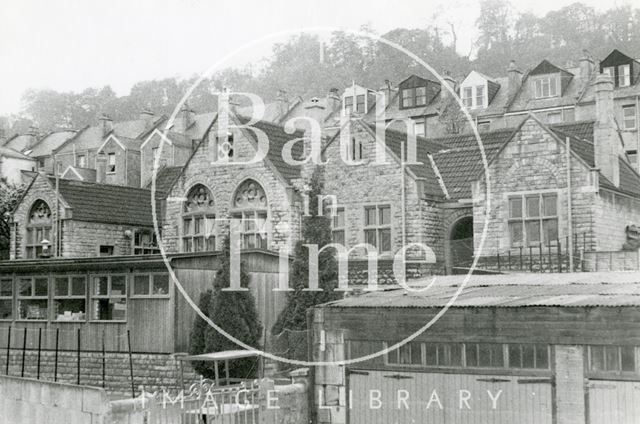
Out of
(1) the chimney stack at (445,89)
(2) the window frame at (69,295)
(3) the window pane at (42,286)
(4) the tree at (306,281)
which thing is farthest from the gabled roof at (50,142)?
(4) the tree at (306,281)

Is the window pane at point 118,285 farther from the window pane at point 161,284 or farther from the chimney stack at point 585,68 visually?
the chimney stack at point 585,68

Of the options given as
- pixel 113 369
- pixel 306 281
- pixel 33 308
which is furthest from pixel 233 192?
pixel 306 281

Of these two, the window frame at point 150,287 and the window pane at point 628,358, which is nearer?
the window pane at point 628,358

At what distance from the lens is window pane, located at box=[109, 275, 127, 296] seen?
28.6m

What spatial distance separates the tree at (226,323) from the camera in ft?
84.8

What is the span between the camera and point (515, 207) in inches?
1196

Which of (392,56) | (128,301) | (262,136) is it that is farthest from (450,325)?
(392,56)

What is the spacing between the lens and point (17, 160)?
75875 mm

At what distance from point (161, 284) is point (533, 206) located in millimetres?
12537

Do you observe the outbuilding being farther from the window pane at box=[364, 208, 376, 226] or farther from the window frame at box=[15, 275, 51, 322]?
the window frame at box=[15, 275, 51, 322]

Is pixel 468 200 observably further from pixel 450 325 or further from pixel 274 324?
pixel 450 325

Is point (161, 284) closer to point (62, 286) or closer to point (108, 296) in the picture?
point (108, 296)

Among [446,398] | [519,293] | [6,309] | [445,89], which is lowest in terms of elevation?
[446,398]

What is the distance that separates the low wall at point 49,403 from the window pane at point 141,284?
21.4 ft
